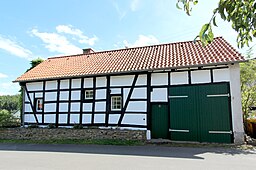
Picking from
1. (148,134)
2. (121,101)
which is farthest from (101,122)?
(148,134)

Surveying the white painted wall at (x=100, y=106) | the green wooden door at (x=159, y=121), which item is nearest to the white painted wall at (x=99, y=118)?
the white painted wall at (x=100, y=106)

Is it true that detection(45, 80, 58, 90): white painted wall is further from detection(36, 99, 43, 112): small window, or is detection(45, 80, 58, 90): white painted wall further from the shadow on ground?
the shadow on ground

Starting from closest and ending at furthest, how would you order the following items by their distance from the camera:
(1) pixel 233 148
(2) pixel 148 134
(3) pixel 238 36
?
(3) pixel 238 36 → (1) pixel 233 148 → (2) pixel 148 134

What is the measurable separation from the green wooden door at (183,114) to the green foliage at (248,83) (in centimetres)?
397

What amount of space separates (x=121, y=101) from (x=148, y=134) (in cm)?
216

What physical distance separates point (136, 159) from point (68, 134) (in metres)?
5.20

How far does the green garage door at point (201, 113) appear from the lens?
29.0ft

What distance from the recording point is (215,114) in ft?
29.4

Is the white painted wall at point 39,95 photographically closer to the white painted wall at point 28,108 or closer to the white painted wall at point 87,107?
the white painted wall at point 28,108

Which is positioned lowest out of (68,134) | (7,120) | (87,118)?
(68,134)

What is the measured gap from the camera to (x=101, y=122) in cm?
1080

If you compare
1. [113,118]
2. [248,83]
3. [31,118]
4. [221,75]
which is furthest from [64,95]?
[248,83]

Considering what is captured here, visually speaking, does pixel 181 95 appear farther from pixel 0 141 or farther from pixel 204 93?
pixel 0 141

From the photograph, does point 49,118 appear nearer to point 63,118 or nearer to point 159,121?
point 63,118
